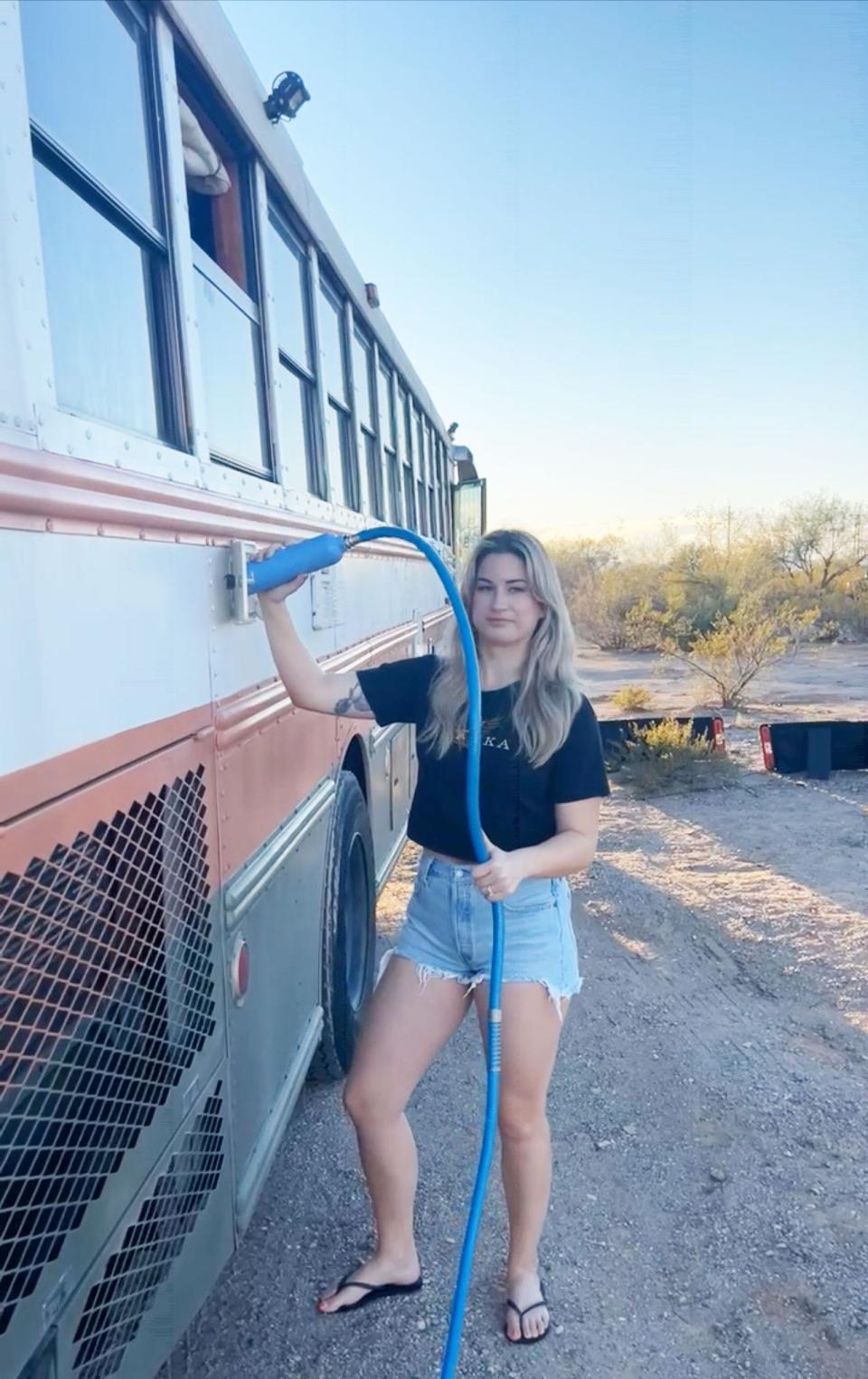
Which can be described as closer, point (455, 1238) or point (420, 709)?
point (420, 709)

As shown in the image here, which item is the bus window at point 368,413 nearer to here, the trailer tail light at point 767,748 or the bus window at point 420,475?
the bus window at point 420,475

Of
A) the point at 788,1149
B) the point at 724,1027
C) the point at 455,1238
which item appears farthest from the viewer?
the point at 724,1027

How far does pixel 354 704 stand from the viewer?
252 centimetres

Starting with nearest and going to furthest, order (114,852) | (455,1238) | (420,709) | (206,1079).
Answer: (114,852) → (206,1079) → (420,709) → (455,1238)

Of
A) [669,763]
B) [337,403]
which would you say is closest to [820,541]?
[669,763]

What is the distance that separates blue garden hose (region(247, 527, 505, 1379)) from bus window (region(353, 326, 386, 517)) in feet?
7.13

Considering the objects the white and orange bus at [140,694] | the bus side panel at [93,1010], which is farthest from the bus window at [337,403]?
the bus side panel at [93,1010]

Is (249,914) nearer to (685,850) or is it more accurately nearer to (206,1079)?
(206,1079)

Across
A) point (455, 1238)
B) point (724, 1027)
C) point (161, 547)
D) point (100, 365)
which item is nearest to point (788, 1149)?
point (724, 1027)

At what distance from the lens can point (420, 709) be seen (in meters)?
2.47

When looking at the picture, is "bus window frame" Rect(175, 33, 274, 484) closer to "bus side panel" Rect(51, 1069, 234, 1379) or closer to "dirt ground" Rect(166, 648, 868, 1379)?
"bus side panel" Rect(51, 1069, 234, 1379)

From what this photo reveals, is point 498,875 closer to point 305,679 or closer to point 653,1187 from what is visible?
point 305,679

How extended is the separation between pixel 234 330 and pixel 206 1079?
68.0 inches

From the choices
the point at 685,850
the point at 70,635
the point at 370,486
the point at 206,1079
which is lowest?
Answer: the point at 685,850
